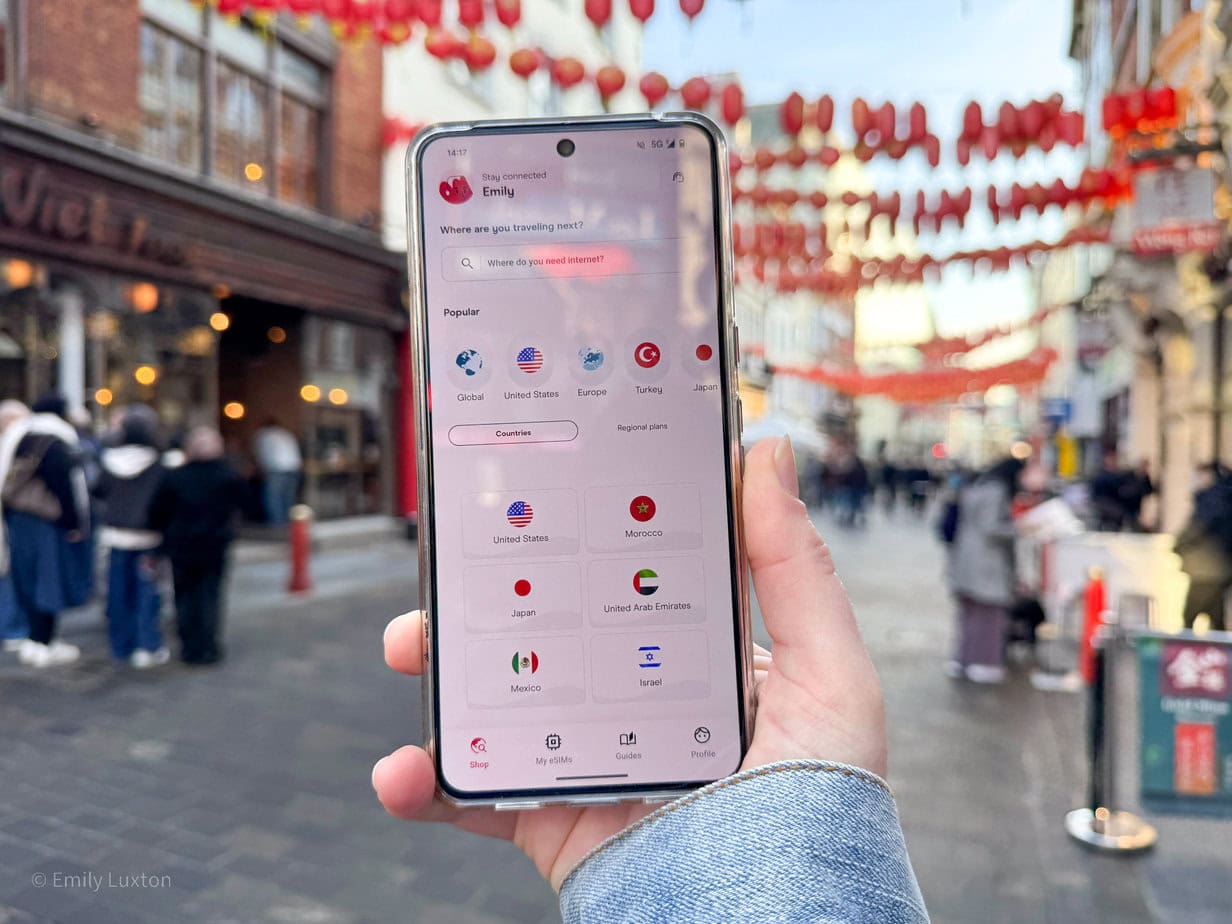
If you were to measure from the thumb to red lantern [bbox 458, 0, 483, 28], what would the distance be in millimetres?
7539

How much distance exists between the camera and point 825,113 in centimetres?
808

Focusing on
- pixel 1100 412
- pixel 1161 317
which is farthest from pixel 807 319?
pixel 1161 317

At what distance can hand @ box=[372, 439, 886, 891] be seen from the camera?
1.41 m

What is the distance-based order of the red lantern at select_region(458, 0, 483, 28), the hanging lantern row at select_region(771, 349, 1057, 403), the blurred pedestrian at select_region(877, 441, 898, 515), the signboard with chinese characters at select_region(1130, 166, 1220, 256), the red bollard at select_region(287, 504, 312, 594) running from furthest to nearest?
the blurred pedestrian at select_region(877, 441, 898, 515) → the hanging lantern row at select_region(771, 349, 1057, 403) → the red bollard at select_region(287, 504, 312, 594) → the signboard with chinese characters at select_region(1130, 166, 1220, 256) → the red lantern at select_region(458, 0, 483, 28)

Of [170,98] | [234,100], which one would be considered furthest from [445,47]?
[234,100]

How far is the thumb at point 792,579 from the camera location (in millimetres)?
1451

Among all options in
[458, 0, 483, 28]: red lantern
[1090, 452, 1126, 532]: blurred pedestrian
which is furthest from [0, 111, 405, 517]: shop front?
[1090, 452, 1126, 532]: blurred pedestrian

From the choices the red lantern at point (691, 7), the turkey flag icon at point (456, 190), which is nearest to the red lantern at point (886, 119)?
the red lantern at point (691, 7)

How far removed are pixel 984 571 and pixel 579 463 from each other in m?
6.78

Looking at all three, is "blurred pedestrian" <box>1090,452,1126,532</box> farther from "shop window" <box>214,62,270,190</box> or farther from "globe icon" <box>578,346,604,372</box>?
"globe icon" <box>578,346,604,372</box>

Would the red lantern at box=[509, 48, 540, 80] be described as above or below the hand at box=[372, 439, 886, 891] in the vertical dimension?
above

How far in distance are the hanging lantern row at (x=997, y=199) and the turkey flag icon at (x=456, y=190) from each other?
743 cm

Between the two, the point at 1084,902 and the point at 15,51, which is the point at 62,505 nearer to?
the point at 15,51

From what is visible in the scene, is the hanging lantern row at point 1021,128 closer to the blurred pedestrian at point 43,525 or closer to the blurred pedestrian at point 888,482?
the blurred pedestrian at point 43,525
